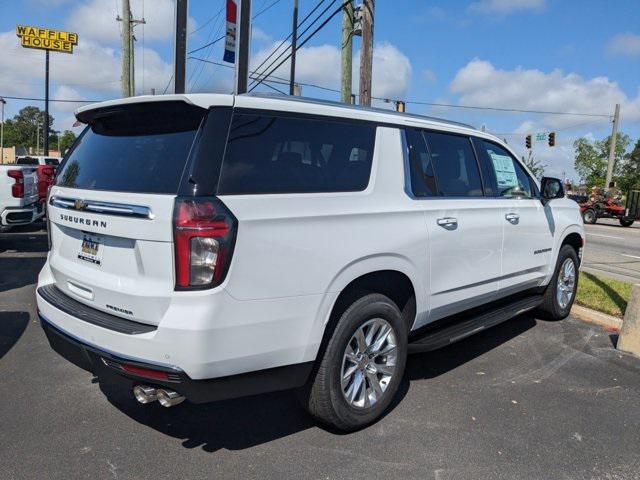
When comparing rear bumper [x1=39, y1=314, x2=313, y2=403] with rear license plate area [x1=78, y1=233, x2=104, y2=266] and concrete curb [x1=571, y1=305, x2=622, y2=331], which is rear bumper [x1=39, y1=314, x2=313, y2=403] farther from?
concrete curb [x1=571, y1=305, x2=622, y2=331]

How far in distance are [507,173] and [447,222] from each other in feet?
4.71

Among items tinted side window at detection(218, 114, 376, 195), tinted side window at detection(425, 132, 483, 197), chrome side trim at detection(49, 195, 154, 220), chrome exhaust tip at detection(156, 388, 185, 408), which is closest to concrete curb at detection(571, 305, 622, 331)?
tinted side window at detection(425, 132, 483, 197)

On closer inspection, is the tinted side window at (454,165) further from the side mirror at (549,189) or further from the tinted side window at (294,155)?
the side mirror at (549,189)

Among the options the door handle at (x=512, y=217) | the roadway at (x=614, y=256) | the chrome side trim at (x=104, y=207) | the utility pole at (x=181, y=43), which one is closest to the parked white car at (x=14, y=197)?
the utility pole at (x=181, y=43)

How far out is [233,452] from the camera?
10.2 ft

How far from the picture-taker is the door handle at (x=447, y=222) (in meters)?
3.82

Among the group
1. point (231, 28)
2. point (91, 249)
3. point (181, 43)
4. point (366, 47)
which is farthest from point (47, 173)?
point (91, 249)

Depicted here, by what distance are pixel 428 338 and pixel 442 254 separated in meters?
0.61

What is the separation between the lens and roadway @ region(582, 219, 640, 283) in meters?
9.88

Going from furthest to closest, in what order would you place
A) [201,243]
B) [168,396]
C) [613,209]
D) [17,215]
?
1. [613,209]
2. [17,215]
3. [168,396]
4. [201,243]

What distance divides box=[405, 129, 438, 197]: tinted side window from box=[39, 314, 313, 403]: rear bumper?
1499 mm

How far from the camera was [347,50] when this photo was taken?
14.4 meters

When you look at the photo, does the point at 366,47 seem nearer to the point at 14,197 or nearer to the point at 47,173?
the point at 47,173

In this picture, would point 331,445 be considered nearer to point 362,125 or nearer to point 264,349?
point 264,349
